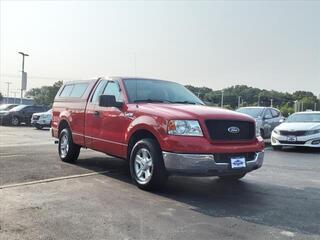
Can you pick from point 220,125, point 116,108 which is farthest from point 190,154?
point 116,108

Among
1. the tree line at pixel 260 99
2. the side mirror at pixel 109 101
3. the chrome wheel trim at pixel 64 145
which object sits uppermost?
the tree line at pixel 260 99

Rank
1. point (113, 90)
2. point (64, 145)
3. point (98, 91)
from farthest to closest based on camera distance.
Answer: point (64, 145), point (98, 91), point (113, 90)

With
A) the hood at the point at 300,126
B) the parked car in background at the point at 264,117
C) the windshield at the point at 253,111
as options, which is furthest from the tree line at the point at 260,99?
the hood at the point at 300,126

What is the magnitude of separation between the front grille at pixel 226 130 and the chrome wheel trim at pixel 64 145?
14.4 ft

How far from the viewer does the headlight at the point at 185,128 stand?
688 centimetres

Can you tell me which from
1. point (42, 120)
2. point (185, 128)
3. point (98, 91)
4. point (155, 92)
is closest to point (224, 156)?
point (185, 128)

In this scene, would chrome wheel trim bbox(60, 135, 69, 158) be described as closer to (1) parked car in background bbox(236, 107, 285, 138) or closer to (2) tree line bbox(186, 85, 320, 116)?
(1) parked car in background bbox(236, 107, 285, 138)

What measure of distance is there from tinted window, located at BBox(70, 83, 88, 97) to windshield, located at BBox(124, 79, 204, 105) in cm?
171

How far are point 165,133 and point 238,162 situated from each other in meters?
1.21

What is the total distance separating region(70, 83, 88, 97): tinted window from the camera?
394 inches

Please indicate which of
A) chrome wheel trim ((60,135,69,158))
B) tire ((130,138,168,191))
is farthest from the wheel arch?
chrome wheel trim ((60,135,69,158))

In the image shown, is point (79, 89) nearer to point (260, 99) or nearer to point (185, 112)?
point (185, 112)

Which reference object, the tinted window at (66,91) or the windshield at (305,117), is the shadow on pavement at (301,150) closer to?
the windshield at (305,117)

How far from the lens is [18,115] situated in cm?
3198
